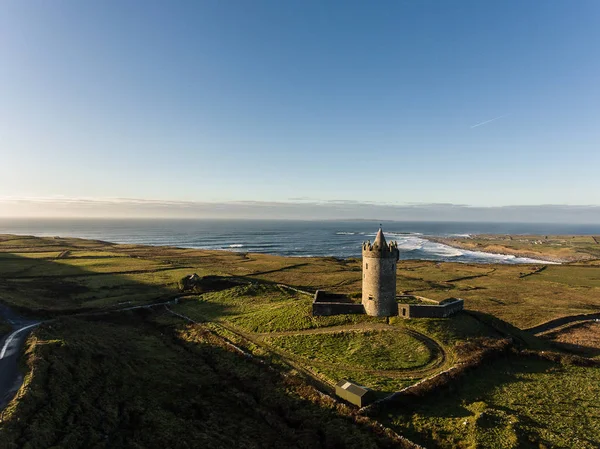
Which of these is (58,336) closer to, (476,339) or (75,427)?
(75,427)

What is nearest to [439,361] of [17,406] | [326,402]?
[326,402]

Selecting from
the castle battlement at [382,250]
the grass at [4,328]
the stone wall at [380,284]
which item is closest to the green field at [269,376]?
the grass at [4,328]

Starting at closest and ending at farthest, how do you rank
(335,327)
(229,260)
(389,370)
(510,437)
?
(510,437)
(389,370)
(335,327)
(229,260)

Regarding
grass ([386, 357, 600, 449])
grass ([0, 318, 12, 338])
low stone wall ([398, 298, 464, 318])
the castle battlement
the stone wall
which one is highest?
the castle battlement

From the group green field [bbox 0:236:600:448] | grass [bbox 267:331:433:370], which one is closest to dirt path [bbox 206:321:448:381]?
green field [bbox 0:236:600:448]

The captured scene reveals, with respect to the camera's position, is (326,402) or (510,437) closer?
(510,437)

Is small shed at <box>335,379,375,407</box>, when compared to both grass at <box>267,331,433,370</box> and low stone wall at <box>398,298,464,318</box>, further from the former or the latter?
low stone wall at <box>398,298,464,318</box>
